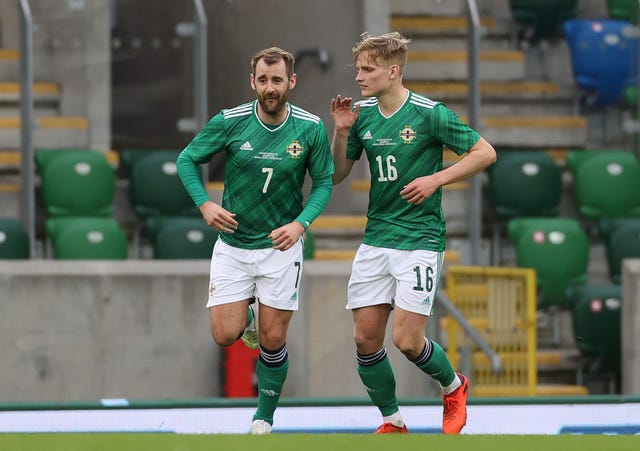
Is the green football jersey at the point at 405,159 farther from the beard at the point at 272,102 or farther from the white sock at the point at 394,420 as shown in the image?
the white sock at the point at 394,420

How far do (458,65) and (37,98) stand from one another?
3257 millimetres

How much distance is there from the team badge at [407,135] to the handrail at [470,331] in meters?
4.17

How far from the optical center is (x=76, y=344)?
10961mm

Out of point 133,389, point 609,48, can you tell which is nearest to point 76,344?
point 133,389

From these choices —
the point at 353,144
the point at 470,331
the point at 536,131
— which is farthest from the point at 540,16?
the point at 353,144

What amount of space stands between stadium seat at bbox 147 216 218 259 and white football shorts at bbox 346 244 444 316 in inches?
178

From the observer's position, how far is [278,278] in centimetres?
744

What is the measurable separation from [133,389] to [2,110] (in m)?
2.77

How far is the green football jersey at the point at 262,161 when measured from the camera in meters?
7.39

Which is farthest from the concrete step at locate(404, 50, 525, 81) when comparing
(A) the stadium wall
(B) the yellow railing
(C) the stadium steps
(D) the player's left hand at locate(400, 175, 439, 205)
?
(D) the player's left hand at locate(400, 175, 439, 205)

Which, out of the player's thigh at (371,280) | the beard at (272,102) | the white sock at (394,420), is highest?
the beard at (272,102)

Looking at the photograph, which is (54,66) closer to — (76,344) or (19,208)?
(19,208)

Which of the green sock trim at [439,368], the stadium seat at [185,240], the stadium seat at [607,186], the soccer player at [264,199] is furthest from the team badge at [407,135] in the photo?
the stadium seat at [607,186]

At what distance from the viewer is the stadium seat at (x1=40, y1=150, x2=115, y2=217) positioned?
1208cm
